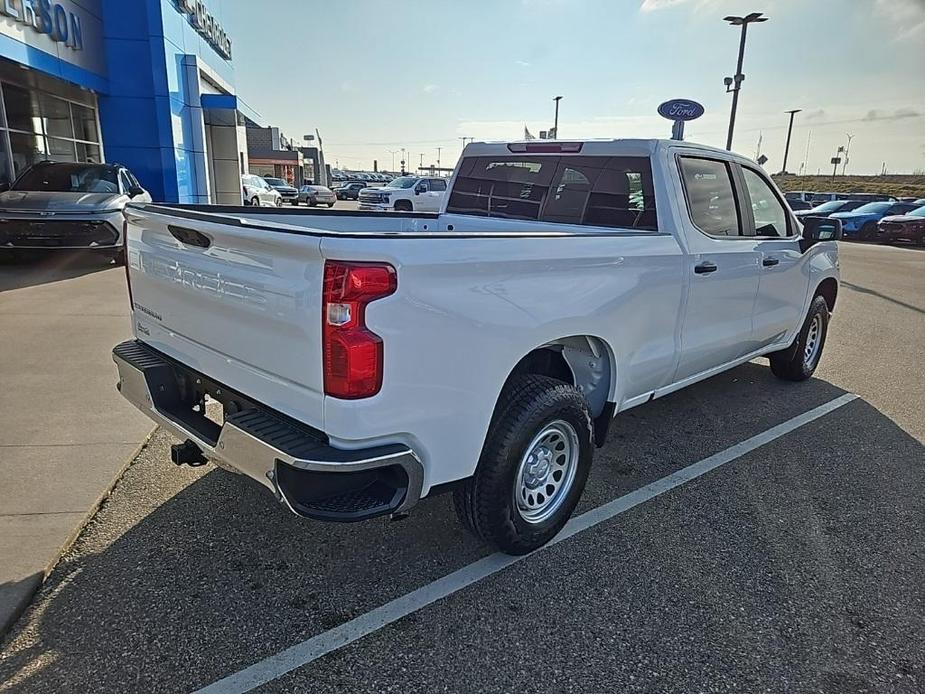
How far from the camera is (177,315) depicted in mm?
3098

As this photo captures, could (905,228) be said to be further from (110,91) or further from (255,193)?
(110,91)

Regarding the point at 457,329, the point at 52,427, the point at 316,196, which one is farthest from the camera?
the point at 316,196

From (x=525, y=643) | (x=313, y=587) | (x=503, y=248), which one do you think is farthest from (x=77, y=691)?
(x=503, y=248)

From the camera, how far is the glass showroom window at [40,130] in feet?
44.5

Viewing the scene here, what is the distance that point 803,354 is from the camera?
5.90 metres

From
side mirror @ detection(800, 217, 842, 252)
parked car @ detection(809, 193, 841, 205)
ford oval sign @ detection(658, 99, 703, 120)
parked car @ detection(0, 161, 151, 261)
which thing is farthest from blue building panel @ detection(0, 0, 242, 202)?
parked car @ detection(809, 193, 841, 205)

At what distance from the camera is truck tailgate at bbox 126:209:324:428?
2307 mm

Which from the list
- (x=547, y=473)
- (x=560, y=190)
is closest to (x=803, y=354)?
(x=560, y=190)

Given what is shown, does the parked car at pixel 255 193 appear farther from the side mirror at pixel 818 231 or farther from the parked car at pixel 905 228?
the parked car at pixel 905 228

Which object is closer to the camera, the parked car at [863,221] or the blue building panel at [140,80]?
the blue building panel at [140,80]

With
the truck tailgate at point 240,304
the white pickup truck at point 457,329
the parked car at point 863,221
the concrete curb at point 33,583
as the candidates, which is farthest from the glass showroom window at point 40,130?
the parked car at point 863,221

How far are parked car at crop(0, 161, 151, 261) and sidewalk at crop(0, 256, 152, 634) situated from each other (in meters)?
2.16

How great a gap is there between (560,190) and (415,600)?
2838mm

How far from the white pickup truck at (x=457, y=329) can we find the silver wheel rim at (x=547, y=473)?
0.01 m
